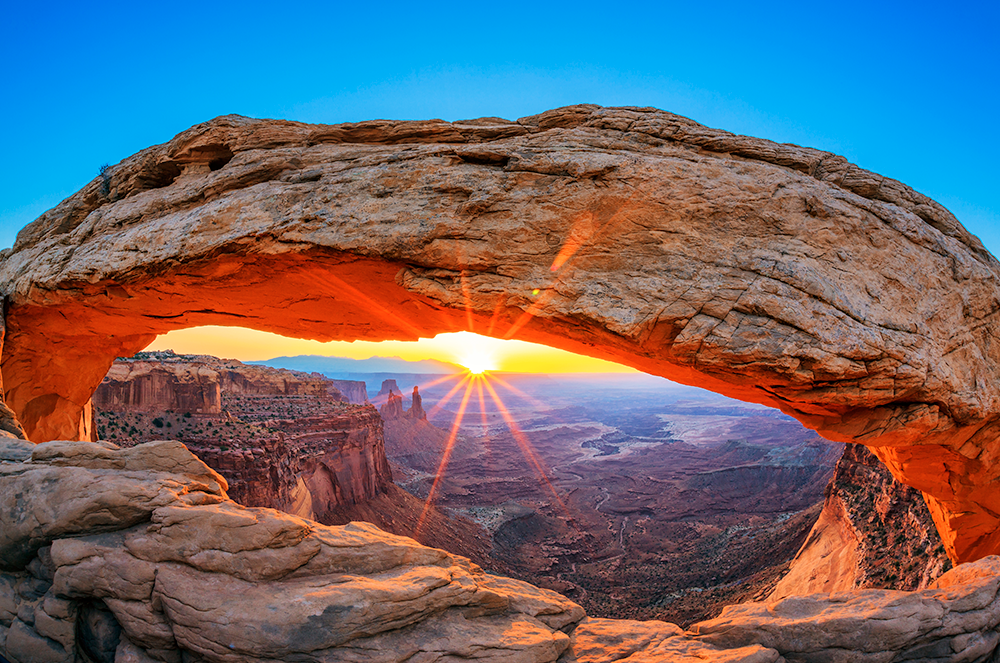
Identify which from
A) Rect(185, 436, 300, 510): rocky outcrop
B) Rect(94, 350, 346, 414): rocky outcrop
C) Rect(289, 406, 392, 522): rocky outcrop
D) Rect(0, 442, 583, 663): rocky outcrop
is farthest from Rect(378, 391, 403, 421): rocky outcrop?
Rect(0, 442, 583, 663): rocky outcrop

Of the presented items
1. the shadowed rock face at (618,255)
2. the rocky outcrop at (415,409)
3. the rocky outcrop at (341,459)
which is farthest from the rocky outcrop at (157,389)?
the rocky outcrop at (415,409)

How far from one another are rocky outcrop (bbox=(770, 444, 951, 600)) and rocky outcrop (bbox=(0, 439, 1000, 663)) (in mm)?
7027

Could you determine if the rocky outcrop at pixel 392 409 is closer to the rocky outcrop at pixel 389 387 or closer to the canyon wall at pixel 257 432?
the canyon wall at pixel 257 432

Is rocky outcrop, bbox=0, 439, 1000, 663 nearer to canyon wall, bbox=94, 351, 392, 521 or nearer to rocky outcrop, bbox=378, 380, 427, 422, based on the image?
canyon wall, bbox=94, 351, 392, 521

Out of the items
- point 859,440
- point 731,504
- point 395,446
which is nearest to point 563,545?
point 731,504

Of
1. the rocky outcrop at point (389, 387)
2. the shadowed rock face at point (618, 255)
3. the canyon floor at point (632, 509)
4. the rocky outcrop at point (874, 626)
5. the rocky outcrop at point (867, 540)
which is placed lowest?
the canyon floor at point (632, 509)

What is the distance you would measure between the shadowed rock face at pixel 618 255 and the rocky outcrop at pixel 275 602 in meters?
2.99

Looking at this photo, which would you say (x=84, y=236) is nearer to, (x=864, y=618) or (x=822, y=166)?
(x=822, y=166)

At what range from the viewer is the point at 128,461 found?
254 inches

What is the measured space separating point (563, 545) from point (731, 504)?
24370 mm

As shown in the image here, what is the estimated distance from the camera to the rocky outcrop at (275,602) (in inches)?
192

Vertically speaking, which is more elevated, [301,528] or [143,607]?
[301,528]

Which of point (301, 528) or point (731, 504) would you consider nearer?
point (301, 528)

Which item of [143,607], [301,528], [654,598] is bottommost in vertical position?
[654,598]
